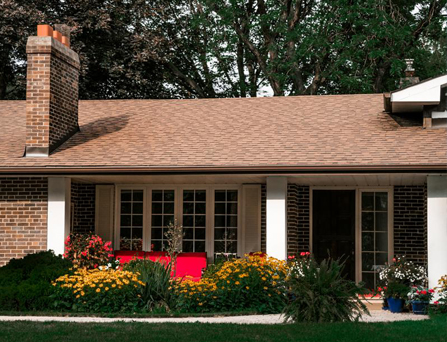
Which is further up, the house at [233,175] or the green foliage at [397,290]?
the house at [233,175]

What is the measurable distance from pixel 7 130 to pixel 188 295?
6657 millimetres

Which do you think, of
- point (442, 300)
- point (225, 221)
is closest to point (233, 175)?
point (225, 221)

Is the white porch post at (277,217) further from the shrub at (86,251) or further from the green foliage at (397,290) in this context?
the shrub at (86,251)

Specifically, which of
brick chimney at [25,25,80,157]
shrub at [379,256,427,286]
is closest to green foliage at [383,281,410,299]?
shrub at [379,256,427,286]

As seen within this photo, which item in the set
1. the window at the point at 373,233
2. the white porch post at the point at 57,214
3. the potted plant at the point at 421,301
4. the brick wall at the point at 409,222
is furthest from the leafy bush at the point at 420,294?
the white porch post at the point at 57,214

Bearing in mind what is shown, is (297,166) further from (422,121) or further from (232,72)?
(232,72)

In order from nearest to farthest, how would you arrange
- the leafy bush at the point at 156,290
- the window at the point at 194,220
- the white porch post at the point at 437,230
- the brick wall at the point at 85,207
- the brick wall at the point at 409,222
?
the leafy bush at the point at 156,290
the white porch post at the point at 437,230
the brick wall at the point at 409,222
the window at the point at 194,220
the brick wall at the point at 85,207

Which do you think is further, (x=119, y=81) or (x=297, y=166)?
(x=119, y=81)

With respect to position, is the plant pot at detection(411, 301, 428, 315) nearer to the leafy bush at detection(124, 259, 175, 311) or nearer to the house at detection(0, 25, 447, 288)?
the house at detection(0, 25, 447, 288)

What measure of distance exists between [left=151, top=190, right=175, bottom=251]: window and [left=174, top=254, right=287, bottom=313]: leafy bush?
130 inches

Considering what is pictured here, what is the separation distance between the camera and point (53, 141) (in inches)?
552

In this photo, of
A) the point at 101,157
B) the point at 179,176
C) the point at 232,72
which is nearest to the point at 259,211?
the point at 179,176

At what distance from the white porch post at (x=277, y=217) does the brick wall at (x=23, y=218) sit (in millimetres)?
4176

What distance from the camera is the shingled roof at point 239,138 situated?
12797 millimetres
